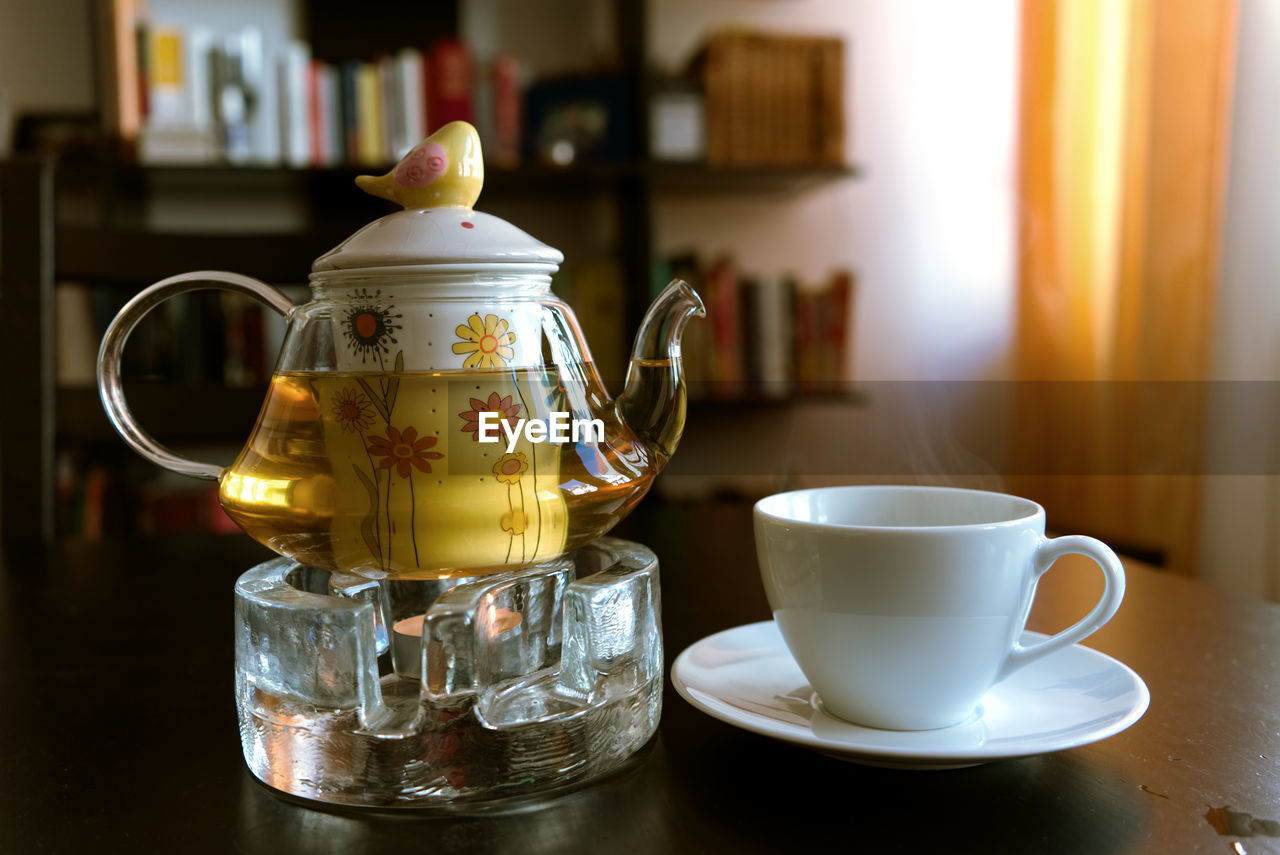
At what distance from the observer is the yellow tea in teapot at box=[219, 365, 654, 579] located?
38 cm

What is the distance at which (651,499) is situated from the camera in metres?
1.76

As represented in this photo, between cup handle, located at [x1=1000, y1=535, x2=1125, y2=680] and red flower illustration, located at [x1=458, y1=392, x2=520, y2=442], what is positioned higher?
red flower illustration, located at [x1=458, y1=392, x2=520, y2=442]

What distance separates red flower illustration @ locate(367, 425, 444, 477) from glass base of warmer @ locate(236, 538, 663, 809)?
5cm

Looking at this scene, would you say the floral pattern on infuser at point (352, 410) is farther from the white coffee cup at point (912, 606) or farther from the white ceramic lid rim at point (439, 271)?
the white coffee cup at point (912, 606)

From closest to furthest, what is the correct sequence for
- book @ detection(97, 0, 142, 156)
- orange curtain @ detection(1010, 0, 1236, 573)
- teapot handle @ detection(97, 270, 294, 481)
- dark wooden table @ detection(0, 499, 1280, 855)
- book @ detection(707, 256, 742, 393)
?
dark wooden table @ detection(0, 499, 1280, 855)
teapot handle @ detection(97, 270, 294, 481)
orange curtain @ detection(1010, 0, 1236, 573)
book @ detection(97, 0, 142, 156)
book @ detection(707, 256, 742, 393)

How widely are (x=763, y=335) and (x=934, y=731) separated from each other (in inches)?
67.8

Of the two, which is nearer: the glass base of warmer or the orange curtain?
the glass base of warmer

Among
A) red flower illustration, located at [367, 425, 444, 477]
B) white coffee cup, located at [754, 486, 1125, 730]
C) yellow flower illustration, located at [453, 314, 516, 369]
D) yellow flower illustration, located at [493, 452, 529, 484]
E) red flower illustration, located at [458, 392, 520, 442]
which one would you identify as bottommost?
white coffee cup, located at [754, 486, 1125, 730]

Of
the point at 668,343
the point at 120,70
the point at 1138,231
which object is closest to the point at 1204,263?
the point at 1138,231

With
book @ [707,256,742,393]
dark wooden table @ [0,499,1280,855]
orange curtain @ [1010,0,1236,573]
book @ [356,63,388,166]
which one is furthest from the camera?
book @ [707,256,742,393]

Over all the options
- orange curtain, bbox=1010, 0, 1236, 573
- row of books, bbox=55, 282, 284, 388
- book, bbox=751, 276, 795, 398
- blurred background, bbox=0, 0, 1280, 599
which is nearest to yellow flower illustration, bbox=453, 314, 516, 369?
blurred background, bbox=0, 0, 1280, 599

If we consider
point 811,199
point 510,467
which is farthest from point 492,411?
point 811,199

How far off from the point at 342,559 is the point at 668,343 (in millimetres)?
170

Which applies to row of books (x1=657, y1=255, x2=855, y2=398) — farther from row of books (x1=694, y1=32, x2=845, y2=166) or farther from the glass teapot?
the glass teapot
